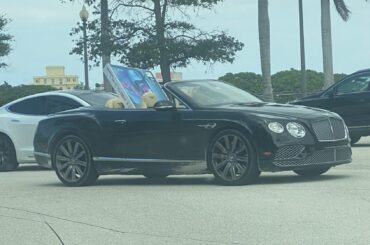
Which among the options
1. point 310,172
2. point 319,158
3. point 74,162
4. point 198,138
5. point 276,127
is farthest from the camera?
point 74,162

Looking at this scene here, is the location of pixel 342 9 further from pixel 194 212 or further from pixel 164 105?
pixel 194 212

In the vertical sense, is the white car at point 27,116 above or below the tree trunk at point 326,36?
below

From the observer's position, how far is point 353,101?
58.0 ft

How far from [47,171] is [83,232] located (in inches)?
308

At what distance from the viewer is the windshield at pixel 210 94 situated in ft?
35.2

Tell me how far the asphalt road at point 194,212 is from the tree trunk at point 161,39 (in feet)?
55.2

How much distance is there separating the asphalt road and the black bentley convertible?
321 millimetres

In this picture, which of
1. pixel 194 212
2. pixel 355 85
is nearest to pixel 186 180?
pixel 194 212

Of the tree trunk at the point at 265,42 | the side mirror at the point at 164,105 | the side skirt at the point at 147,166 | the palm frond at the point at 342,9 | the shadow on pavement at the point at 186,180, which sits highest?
the palm frond at the point at 342,9

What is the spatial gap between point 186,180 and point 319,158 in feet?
8.78

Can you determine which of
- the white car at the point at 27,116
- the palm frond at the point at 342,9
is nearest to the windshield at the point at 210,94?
the white car at the point at 27,116

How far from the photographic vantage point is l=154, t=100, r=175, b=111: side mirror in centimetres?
1061

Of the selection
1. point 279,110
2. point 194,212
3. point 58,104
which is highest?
point 58,104

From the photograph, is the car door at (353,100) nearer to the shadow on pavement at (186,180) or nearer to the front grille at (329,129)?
the shadow on pavement at (186,180)
